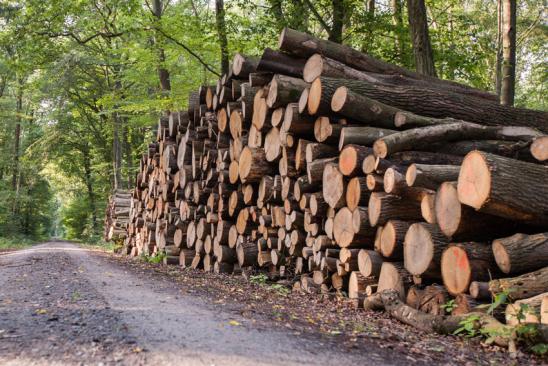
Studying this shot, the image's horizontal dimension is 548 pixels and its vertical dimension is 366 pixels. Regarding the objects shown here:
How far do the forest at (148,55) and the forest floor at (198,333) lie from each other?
694 cm

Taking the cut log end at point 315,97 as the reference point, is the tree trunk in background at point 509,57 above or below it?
above

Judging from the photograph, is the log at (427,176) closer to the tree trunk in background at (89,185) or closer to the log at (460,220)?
the log at (460,220)

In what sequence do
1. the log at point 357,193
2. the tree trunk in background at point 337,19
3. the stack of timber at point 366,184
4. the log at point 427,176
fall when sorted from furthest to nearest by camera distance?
the tree trunk in background at point 337,19
the log at point 357,193
the log at point 427,176
the stack of timber at point 366,184

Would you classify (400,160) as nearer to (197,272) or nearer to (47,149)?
(197,272)

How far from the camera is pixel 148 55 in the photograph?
1555cm

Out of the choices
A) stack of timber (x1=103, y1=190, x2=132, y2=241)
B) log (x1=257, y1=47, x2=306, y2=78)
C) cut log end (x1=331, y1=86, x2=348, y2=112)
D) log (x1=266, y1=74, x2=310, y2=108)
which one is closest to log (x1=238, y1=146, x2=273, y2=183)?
log (x1=266, y1=74, x2=310, y2=108)

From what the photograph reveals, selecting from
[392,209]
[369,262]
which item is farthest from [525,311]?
[369,262]

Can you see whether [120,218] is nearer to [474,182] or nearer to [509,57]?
[509,57]

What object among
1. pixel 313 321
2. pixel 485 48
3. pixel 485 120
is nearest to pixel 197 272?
pixel 313 321

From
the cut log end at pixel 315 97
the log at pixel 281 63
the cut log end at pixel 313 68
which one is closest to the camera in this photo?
the cut log end at pixel 315 97

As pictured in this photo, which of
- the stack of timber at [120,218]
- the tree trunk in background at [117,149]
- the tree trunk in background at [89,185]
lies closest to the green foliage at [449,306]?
the stack of timber at [120,218]

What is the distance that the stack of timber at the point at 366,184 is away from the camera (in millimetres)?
3809

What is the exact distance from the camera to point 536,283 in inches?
141

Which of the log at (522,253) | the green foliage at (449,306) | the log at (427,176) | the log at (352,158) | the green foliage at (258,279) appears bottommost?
the green foliage at (258,279)
